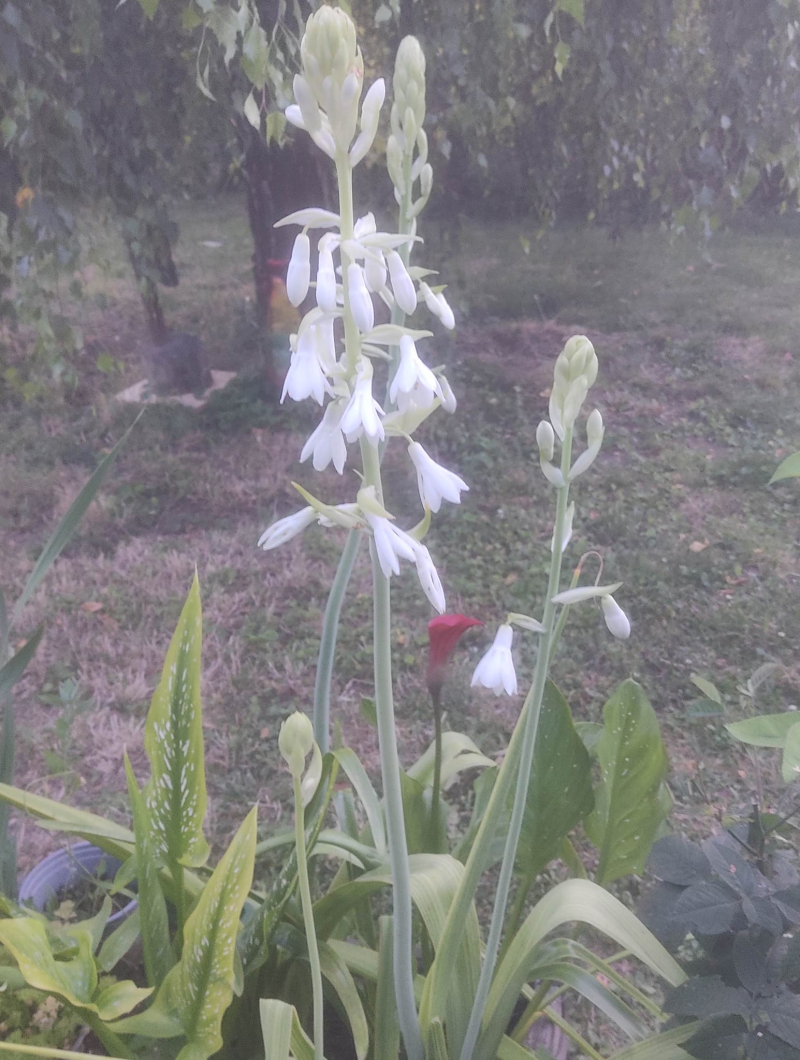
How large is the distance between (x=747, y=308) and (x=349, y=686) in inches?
88.7

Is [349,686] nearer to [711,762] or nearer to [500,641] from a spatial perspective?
[711,762]

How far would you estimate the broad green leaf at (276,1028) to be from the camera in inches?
23.3

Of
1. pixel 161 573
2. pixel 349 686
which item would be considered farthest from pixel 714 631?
pixel 161 573

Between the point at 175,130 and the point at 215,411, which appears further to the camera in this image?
the point at 215,411

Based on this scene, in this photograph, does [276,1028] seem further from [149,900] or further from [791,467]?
[791,467]

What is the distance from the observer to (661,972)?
0.77 meters

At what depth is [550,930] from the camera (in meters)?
0.78

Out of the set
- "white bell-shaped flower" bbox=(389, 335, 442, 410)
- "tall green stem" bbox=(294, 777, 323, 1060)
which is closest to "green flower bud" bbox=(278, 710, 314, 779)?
"tall green stem" bbox=(294, 777, 323, 1060)

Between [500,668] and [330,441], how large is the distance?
23 cm

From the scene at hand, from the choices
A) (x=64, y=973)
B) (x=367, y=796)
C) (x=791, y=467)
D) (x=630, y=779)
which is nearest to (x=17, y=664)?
(x=64, y=973)

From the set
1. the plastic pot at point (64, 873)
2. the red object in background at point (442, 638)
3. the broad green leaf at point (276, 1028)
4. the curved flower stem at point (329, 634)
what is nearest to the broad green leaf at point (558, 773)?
the red object in background at point (442, 638)

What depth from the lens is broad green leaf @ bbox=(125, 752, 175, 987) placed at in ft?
2.42

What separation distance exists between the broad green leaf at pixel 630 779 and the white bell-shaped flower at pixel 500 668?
0.39 meters

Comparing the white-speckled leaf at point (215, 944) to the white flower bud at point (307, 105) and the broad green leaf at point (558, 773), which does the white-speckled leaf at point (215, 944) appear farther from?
the white flower bud at point (307, 105)
